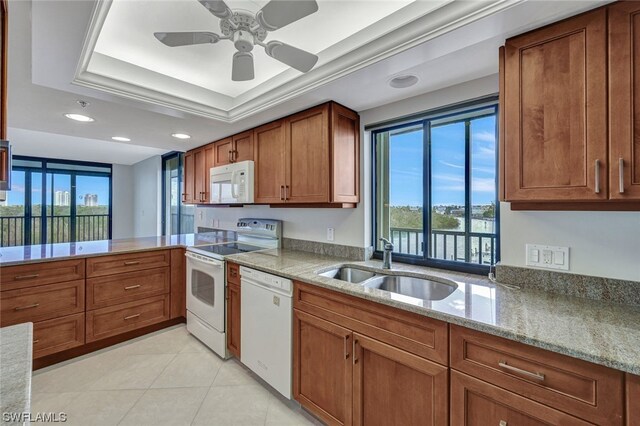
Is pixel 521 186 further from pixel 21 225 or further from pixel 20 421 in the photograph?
pixel 21 225

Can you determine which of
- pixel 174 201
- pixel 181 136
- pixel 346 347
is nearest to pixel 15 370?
pixel 346 347

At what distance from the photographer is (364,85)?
6.09 feet

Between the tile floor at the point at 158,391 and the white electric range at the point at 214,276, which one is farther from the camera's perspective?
the white electric range at the point at 214,276

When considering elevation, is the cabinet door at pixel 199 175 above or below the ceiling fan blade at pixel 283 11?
below

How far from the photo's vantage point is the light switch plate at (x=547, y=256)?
146cm

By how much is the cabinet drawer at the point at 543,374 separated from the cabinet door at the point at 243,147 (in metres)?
2.38

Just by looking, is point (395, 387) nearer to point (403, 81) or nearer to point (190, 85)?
point (403, 81)

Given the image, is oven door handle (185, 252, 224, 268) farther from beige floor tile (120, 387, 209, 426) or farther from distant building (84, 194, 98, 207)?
distant building (84, 194, 98, 207)

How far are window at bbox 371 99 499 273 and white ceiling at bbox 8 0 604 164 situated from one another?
0.96ft

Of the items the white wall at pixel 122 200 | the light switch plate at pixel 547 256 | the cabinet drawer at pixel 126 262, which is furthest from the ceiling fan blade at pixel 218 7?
the white wall at pixel 122 200

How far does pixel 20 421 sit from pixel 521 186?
1815mm

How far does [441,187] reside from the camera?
2078mm

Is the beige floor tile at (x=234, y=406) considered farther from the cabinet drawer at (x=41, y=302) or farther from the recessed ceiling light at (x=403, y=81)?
the recessed ceiling light at (x=403, y=81)

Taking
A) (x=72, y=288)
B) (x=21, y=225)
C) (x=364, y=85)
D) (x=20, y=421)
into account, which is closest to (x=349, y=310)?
(x=20, y=421)
